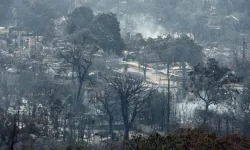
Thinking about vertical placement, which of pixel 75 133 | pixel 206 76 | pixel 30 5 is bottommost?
pixel 75 133

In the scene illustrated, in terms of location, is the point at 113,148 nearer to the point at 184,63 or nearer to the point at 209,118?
the point at 209,118

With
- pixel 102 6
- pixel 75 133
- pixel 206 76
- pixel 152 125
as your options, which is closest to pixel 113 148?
pixel 75 133

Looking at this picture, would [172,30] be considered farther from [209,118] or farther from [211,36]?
[209,118]

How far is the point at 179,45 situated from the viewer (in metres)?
31.2

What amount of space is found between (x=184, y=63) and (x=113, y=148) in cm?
1634

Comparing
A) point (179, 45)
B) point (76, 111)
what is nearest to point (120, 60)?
point (179, 45)

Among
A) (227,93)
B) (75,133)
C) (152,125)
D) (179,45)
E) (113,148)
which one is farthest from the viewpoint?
(179,45)

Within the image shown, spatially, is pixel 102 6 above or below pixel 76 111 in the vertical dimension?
above

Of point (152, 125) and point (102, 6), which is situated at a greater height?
point (102, 6)

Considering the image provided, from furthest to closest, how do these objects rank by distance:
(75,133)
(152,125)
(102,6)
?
(102,6) < (152,125) < (75,133)

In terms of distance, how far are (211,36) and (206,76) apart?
2016 centimetres

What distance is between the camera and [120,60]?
32.5 metres

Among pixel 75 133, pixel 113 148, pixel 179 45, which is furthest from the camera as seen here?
pixel 179 45

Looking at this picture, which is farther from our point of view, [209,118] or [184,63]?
[184,63]
